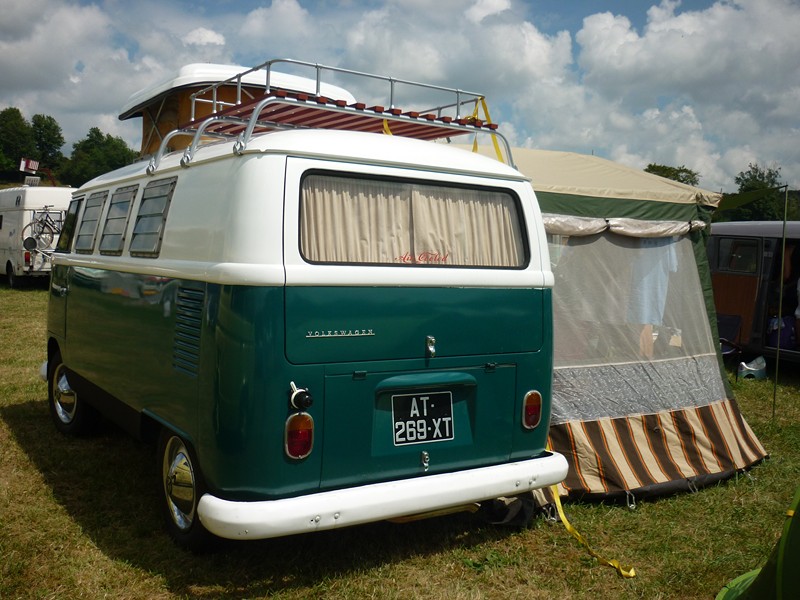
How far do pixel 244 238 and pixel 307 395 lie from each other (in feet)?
2.56

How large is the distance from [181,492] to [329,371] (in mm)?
1189

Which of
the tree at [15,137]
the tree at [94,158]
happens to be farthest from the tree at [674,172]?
the tree at [15,137]

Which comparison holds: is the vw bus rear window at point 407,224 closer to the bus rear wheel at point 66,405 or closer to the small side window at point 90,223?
the small side window at point 90,223

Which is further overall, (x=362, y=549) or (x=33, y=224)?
(x=33, y=224)

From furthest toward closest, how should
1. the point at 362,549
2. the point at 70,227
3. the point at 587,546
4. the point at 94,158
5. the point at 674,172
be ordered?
the point at 94,158
the point at 674,172
the point at 70,227
the point at 587,546
the point at 362,549

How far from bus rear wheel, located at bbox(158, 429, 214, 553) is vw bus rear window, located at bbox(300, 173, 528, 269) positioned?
1.33 metres

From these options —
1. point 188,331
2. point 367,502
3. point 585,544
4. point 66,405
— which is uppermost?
point 188,331

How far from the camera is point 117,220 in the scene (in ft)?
17.0

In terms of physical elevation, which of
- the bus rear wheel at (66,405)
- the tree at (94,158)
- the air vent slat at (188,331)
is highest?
the tree at (94,158)

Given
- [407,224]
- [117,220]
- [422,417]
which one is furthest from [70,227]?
[422,417]

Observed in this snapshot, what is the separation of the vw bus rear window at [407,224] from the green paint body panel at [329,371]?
0.65ft

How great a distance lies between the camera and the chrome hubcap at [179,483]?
3990mm

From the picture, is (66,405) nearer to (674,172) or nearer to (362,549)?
(362,549)

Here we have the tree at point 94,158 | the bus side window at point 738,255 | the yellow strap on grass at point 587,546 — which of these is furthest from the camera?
the tree at point 94,158
